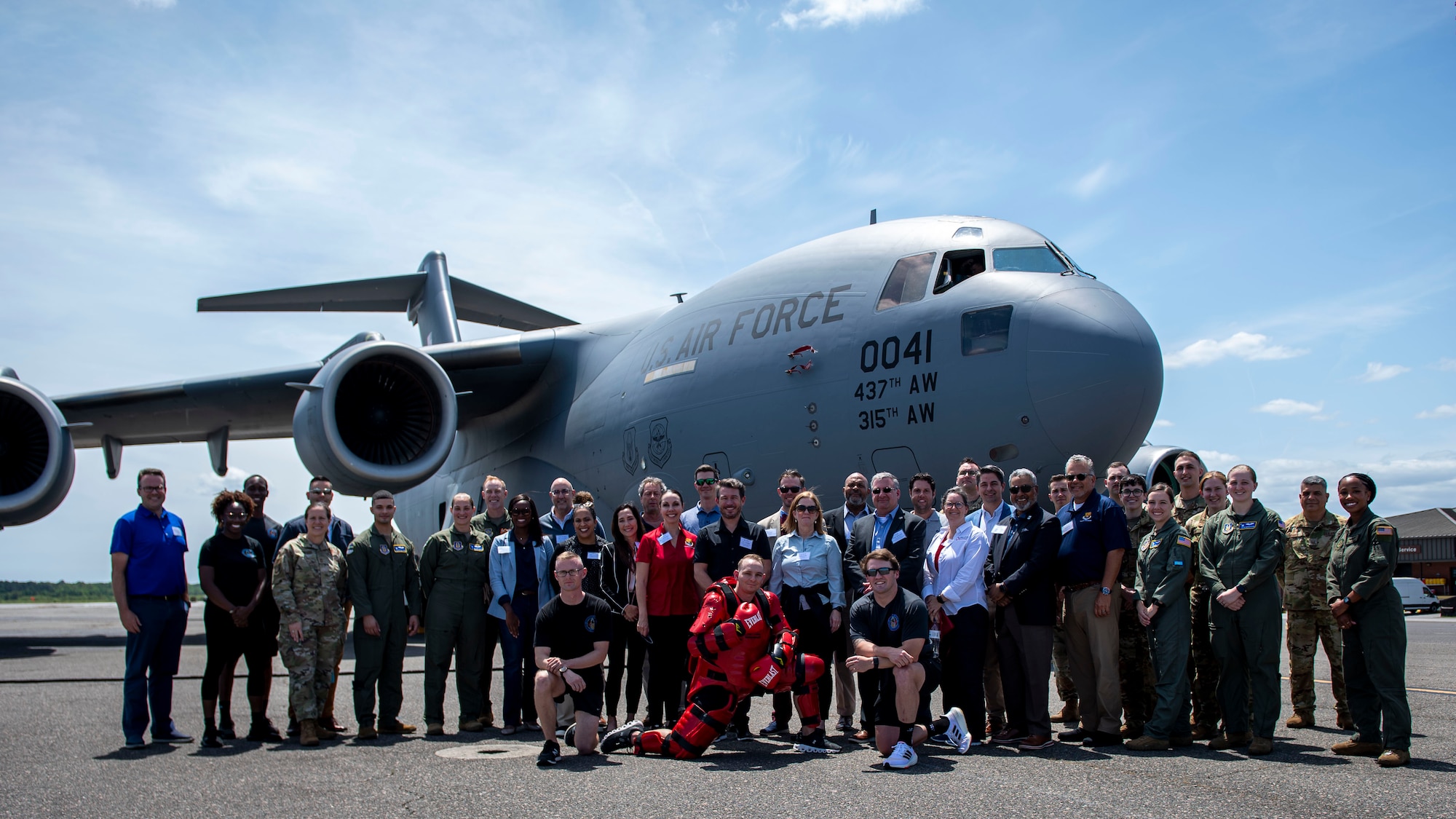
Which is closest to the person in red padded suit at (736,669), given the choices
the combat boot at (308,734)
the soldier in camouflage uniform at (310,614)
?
the combat boot at (308,734)

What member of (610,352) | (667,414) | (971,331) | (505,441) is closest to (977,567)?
(971,331)

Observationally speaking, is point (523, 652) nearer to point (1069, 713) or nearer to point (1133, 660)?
point (1069, 713)

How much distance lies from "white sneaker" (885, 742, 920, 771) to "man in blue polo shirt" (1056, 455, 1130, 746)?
1475mm

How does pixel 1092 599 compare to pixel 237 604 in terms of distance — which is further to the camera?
pixel 237 604

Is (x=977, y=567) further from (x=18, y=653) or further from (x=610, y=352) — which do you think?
(x=18, y=653)

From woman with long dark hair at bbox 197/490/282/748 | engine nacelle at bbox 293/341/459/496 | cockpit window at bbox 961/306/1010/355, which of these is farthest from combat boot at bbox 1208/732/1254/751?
engine nacelle at bbox 293/341/459/496

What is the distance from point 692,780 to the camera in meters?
4.88

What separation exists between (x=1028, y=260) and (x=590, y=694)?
5.74 meters

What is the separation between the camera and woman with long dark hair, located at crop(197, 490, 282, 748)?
21.3ft

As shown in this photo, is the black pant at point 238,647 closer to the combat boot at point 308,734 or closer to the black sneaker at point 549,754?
the combat boot at point 308,734

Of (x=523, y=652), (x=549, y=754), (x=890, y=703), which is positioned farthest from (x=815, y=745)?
(x=523, y=652)

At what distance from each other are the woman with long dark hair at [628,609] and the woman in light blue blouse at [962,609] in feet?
6.89

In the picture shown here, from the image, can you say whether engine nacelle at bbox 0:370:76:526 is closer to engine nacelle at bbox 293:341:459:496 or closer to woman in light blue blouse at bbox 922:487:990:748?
engine nacelle at bbox 293:341:459:496

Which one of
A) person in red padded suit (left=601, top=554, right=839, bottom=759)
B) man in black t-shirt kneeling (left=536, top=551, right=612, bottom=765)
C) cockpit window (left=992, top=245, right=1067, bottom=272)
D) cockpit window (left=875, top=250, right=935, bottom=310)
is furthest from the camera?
cockpit window (left=875, top=250, right=935, bottom=310)
